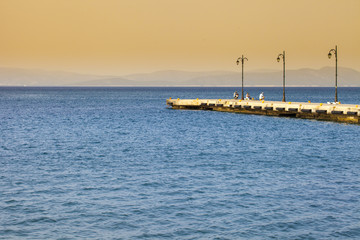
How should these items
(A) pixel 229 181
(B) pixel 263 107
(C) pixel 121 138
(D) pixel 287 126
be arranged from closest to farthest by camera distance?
1. (A) pixel 229 181
2. (C) pixel 121 138
3. (D) pixel 287 126
4. (B) pixel 263 107

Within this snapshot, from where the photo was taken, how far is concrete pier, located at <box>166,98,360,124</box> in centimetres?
5175

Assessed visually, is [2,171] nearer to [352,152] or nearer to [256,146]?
[256,146]

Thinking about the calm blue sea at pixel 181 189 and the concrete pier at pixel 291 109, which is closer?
the calm blue sea at pixel 181 189

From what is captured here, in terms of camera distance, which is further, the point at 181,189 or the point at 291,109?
the point at 291,109

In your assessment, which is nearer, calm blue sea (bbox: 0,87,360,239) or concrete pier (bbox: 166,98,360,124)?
calm blue sea (bbox: 0,87,360,239)

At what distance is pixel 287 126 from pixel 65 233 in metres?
39.7

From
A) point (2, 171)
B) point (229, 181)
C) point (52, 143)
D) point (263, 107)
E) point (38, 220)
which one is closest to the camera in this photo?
point (38, 220)

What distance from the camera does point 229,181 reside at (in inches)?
938

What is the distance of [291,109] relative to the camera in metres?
61.3

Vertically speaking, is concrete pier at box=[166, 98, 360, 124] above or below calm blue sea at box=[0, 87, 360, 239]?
above

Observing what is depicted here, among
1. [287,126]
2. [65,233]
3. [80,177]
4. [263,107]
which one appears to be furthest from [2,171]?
[263,107]

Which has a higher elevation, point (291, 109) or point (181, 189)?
point (291, 109)

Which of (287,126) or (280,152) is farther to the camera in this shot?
(287,126)

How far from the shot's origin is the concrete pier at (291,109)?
51750mm
